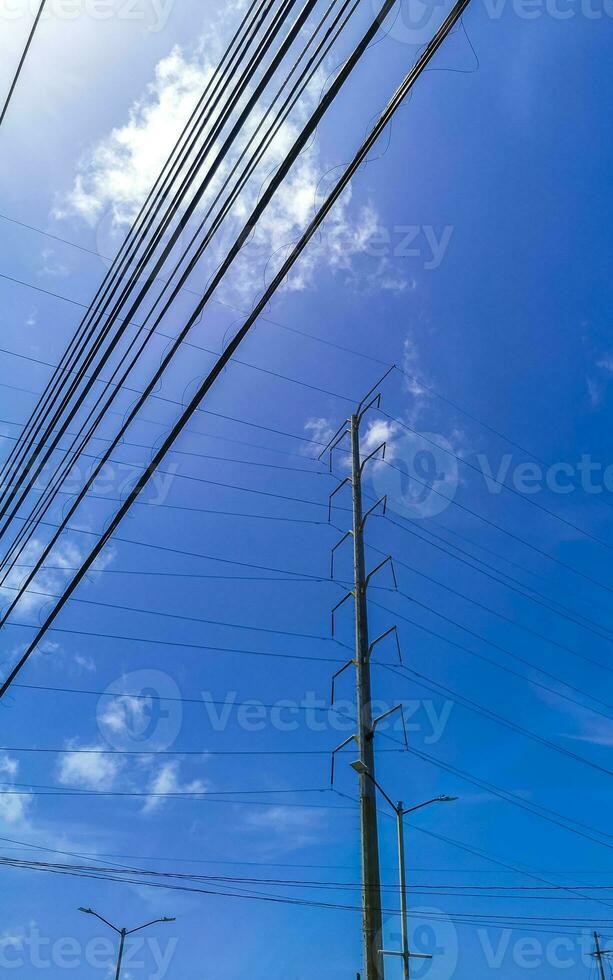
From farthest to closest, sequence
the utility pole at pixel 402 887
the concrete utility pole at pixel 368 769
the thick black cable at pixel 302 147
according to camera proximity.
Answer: the utility pole at pixel 402 887 → the concrete utility pole at pixel 368 769 → the thick black cable at pixel 302 147

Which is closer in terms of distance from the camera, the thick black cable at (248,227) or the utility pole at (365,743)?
the thick black cable at (248,227)

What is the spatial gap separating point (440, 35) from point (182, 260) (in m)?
3.47

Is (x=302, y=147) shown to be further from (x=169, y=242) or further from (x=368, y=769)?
(x=368, y=769)

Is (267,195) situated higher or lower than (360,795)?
higher

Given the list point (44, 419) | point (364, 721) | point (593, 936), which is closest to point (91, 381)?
point (44, 419)

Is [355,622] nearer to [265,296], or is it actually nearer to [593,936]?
[265,296]

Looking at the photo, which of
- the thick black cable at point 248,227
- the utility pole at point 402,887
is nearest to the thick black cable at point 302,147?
the thick black cable at point 248,227

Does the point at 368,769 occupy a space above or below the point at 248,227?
below

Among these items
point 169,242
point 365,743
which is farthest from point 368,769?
point 169,242

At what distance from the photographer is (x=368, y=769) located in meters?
14.3

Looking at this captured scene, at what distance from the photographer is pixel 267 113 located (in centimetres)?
636

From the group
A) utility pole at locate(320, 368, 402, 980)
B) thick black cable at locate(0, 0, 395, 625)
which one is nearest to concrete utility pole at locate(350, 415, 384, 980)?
utility pole at locate(320, 368, 402, 980)

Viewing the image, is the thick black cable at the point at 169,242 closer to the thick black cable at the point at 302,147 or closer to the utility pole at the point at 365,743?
the thick black cable at the point at 302,147

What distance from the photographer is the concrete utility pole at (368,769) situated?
12461 millimetres
